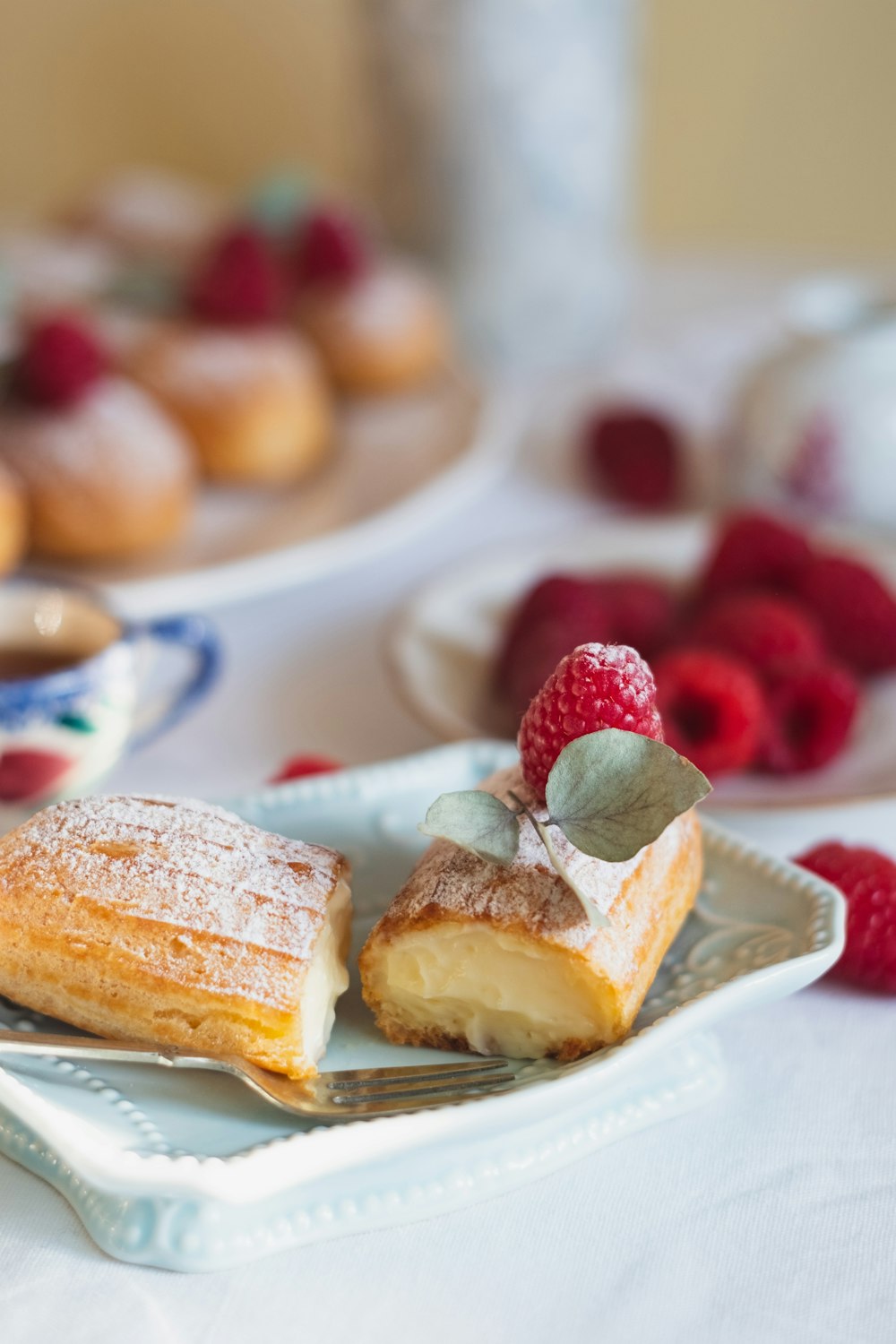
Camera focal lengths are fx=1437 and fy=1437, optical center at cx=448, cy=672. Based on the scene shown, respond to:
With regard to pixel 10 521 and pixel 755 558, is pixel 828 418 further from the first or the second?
pixel 10 521

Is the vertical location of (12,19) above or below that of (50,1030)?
above

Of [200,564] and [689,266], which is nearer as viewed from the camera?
[200,564]

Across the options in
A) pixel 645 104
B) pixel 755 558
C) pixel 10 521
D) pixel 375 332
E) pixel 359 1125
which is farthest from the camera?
pixel 645 104

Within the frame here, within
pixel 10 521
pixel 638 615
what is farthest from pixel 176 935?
pixel 10 521

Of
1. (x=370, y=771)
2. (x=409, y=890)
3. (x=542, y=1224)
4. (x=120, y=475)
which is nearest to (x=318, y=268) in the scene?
(x=120, y=475)

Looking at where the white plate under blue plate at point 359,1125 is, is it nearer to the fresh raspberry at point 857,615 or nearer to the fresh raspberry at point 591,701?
the fresh raspberry at point 591,701

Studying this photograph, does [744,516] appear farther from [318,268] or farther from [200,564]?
[318,268]
